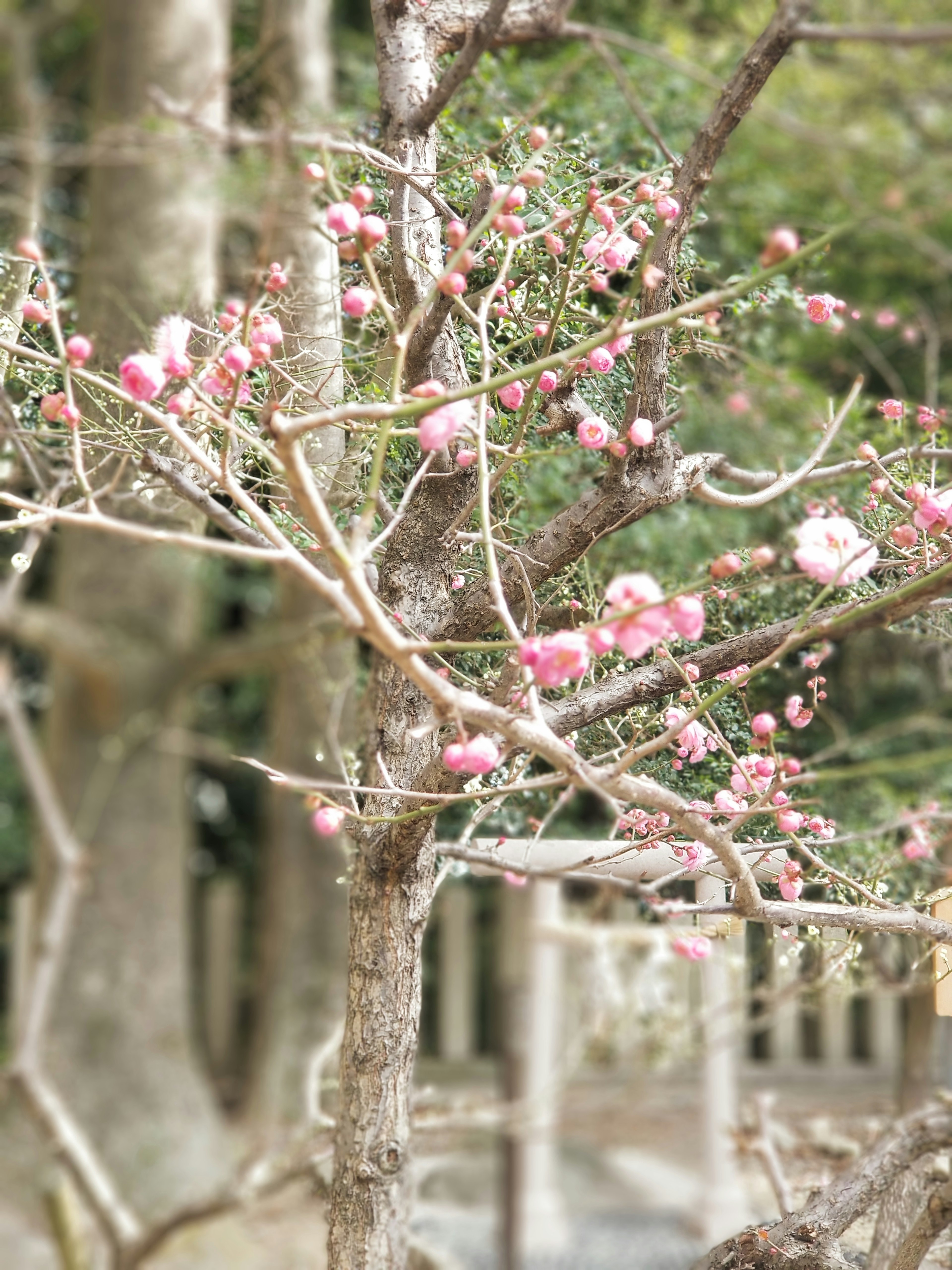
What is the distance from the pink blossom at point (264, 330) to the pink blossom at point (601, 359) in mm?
330

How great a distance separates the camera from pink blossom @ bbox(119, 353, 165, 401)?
0.90 meters

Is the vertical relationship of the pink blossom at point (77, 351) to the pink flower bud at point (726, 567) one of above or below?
above

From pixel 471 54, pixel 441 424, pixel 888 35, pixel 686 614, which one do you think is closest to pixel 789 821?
pixel 686 614

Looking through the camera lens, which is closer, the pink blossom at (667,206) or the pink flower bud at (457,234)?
the pink flower bud at (457,234)

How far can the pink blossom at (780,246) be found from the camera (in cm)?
75

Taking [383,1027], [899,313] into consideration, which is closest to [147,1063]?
[383,1027]

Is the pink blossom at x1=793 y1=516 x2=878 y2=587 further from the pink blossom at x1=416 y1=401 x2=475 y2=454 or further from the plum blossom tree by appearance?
the pink blossom at x1=416 y1=401 x2=475 y2=454

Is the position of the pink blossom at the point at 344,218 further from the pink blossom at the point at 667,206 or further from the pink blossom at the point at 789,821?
the pink blossom at the point at 789,821

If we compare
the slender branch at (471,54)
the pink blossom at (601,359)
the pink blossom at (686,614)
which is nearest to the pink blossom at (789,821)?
the pink blossom at (686,614)

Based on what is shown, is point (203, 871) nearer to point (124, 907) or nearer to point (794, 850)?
point (124, 907)

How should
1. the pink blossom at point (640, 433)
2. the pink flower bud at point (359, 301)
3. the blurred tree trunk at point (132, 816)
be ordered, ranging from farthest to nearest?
the blurred tree trunk at point (132, 816), the pink blossom at point (640, 433), the pink flower bud at point (359, 301)

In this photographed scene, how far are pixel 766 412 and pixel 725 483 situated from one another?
502mm

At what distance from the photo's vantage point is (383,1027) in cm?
124

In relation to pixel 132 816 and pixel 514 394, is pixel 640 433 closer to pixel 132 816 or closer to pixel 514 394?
pixel 514 394
